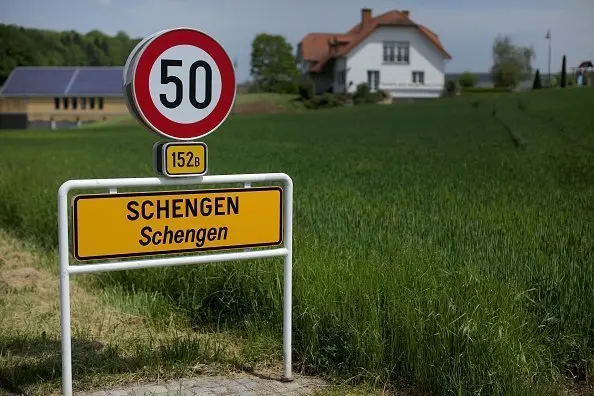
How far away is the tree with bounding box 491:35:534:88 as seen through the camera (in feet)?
295

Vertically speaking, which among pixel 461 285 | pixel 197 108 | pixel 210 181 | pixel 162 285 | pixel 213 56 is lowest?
pixel 162 285

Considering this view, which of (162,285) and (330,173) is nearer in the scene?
(162,285)

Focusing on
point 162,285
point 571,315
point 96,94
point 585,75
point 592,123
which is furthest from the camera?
point 96,94

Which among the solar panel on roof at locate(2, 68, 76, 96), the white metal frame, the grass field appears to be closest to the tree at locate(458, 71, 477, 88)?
the solar panel on roof at locate(2, 68, 76, 96)

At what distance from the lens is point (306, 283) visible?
5977mm

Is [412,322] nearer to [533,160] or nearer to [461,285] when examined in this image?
[461,285]

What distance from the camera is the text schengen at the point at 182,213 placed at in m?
4.81

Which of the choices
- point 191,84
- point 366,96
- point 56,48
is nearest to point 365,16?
point 366,96

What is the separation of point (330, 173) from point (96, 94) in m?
81.1

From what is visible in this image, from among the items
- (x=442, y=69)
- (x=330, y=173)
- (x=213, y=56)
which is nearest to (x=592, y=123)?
(x=330, y=173)

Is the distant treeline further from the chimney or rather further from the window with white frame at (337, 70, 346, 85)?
the chimney

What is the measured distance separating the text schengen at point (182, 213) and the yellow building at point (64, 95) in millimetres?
86555

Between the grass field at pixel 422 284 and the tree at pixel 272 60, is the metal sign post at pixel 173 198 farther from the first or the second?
the tree at pixel 272 60

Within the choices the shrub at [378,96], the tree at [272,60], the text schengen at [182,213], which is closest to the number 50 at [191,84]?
the text schengen at [182,213]
